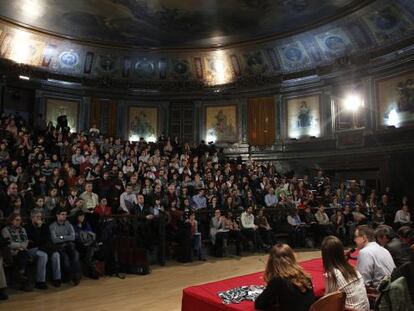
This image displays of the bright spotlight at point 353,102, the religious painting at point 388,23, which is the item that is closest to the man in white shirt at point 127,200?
the bright spotlight at point 353,102

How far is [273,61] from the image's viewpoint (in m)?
20.4

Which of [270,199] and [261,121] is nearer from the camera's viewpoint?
[270,199]

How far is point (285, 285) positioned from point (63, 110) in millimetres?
19434

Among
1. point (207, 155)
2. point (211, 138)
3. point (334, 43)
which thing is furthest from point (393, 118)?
point (211, 138)

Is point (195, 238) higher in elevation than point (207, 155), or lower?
lower

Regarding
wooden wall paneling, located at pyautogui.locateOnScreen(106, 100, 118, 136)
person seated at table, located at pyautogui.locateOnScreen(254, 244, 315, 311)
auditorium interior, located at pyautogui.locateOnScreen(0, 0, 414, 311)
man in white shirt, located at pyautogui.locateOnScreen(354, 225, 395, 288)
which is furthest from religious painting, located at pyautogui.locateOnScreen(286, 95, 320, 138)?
person seated at table, located at pyautogui.locateOnScreen(254, 244, 315, 311)

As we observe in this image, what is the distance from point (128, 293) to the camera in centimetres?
598

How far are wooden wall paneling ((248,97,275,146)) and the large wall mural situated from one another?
150cm

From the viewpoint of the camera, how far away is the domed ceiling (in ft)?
56.0

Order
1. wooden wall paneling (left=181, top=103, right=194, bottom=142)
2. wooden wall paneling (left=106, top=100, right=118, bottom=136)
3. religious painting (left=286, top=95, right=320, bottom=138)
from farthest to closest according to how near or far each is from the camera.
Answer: wooden wall paneling (left=181, top=103, right=194, bottom=142) → wooden wall paneling (left=106, top=100, right=118, bottom=136) → religious painting (left=286, top=95, right=320, bottom=138)

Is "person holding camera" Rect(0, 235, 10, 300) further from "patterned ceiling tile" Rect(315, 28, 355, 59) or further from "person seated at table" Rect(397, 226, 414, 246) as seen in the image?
"patterned ceiling tile" Rect(315, 28, 355, 59)

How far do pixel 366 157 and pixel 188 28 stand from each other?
34.5 feet

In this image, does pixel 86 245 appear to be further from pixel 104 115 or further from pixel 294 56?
pixel 294 56

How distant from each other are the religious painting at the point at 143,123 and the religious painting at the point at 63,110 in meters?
2.88
